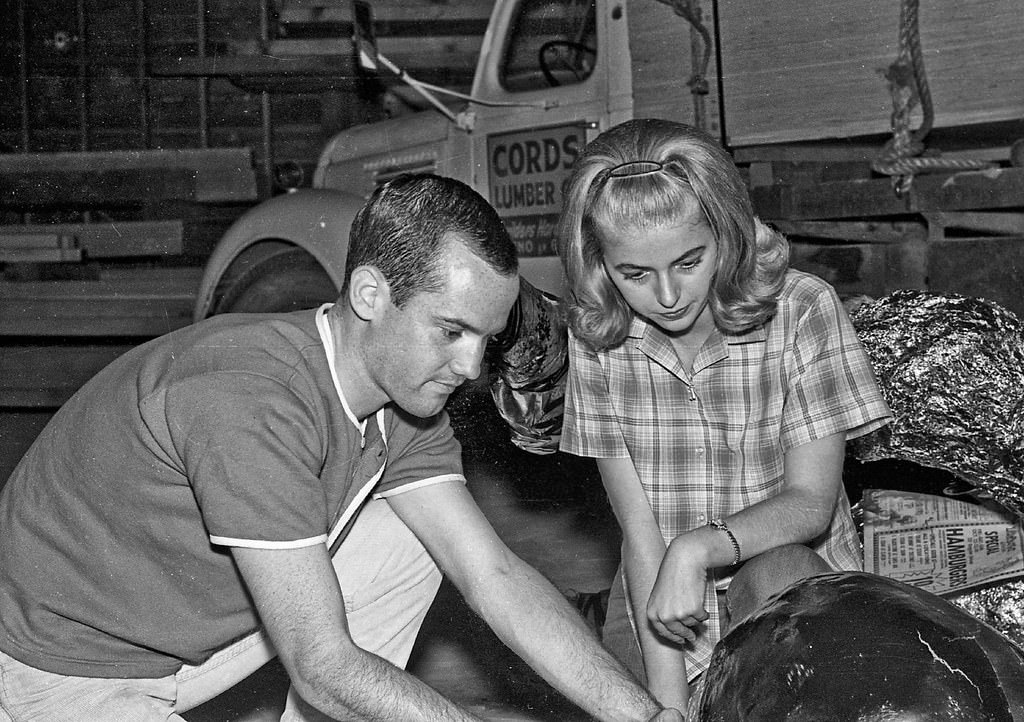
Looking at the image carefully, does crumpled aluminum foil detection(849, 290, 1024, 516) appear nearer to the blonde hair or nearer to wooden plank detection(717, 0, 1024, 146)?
the blonde hair

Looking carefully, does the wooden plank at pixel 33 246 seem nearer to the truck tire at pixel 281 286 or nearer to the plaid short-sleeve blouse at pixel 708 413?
the truck tire at pixel 281 286

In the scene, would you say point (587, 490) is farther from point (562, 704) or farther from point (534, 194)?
point (562, 704)

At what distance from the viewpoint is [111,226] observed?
112 inches

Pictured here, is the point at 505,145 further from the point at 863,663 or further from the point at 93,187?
the point at 863,663

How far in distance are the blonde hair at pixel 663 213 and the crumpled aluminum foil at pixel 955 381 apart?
1.55ft

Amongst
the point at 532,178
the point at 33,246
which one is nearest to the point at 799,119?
the point at 532,178

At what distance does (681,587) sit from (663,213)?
1.72ft

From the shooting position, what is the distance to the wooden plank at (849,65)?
89.0 inches

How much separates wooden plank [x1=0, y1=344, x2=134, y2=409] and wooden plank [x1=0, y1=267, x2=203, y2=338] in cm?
7

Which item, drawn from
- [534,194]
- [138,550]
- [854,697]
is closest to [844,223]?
[534,194]

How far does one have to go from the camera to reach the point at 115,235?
9.29 feet

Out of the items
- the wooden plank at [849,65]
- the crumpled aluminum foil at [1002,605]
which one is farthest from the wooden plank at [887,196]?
the crumpled aluminum foil at [1002,605]

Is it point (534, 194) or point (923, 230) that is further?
point (534, 194)

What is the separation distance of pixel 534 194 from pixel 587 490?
2.68 feet
